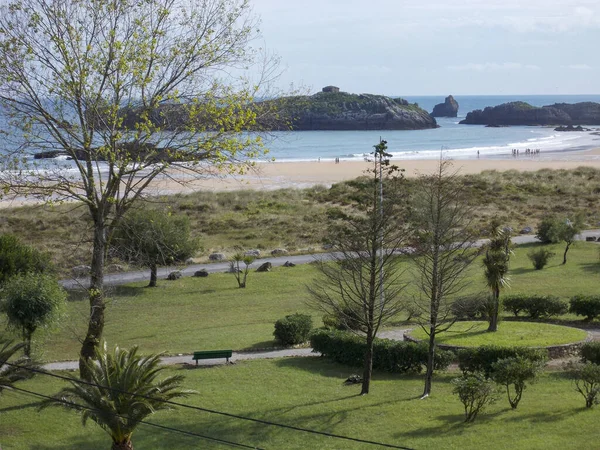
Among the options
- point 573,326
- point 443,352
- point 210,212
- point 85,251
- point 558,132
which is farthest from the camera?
point 558,132

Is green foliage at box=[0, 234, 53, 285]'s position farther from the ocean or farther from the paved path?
the ocean

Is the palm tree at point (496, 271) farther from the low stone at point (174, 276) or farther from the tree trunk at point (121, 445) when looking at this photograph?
the low stone at point (174, 276)

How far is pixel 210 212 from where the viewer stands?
63.8 metres

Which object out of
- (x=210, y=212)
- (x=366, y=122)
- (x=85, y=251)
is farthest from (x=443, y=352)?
(x=366, y=122)

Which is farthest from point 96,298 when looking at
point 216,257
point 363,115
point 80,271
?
point 363,115

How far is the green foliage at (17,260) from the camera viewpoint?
31953 mm

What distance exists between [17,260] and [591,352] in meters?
22.8

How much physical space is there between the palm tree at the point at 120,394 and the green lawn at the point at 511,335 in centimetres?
1085

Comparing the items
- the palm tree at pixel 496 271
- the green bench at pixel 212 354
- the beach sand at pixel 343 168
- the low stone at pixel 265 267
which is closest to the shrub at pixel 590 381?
the palm tree at pixel 496 271

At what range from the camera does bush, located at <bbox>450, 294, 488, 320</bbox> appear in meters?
22.8

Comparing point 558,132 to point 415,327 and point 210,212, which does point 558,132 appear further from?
point 415,327

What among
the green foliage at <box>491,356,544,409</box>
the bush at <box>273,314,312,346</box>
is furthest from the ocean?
the green foliage at <box>491,356,544,409</box>

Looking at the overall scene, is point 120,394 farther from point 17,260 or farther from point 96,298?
point 17,260

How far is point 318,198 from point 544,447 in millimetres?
53999
